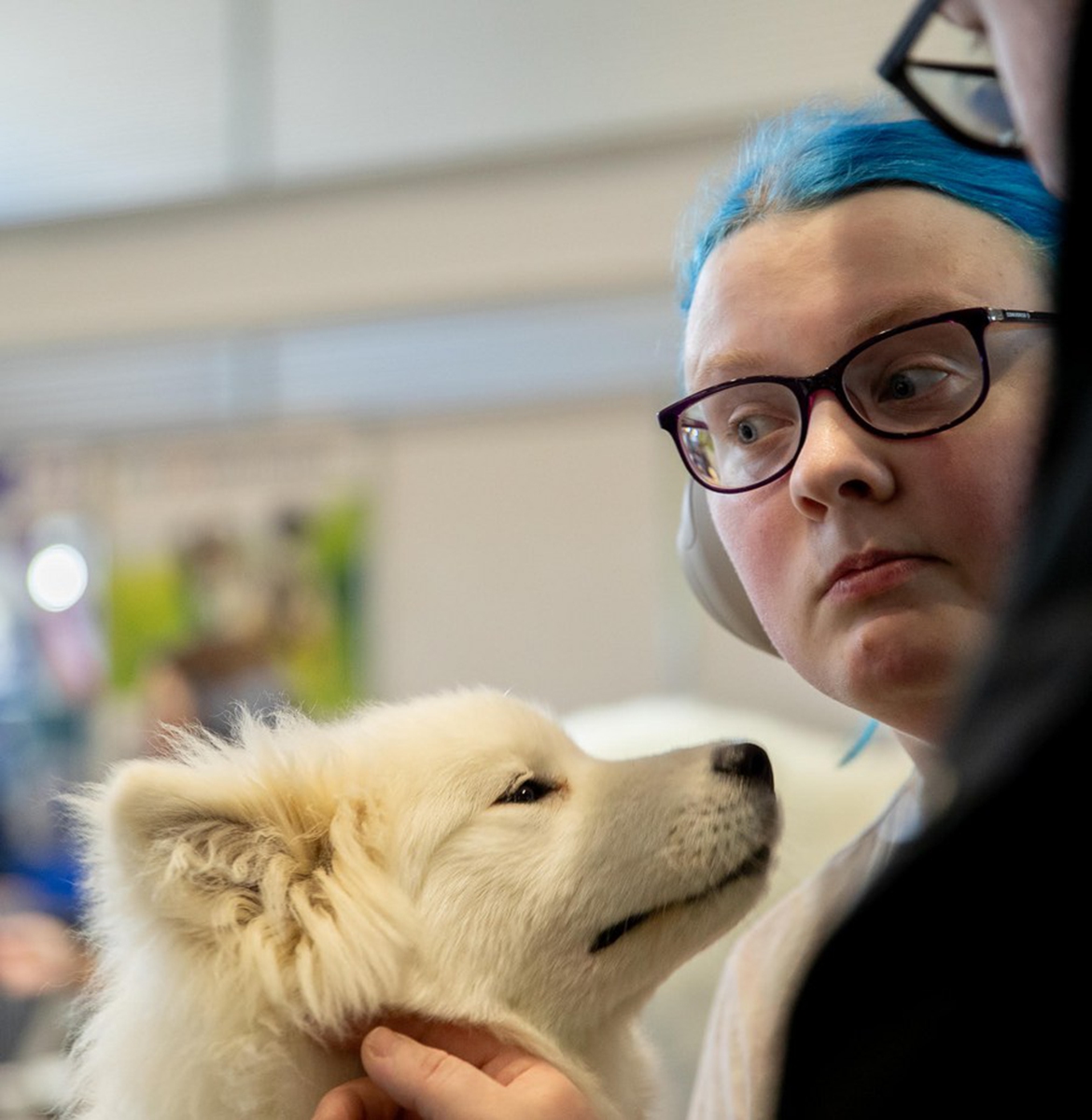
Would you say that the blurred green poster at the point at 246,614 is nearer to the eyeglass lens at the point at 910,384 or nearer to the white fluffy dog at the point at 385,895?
the white fluffy dog at the point at 385,895

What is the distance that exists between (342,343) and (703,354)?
9.82 feet

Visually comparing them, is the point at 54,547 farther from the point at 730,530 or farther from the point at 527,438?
the point at 730,530

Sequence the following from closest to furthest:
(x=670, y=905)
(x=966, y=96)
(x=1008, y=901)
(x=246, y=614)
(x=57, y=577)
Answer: (x=1008, y=901) < (x=966, y=96) < (x=670, y=905) < (x=246, y=614) < (x=57, y=577)

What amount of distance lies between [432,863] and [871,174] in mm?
823

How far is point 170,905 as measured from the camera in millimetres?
1100

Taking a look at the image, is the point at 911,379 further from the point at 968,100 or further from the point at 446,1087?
the point at 446,1087

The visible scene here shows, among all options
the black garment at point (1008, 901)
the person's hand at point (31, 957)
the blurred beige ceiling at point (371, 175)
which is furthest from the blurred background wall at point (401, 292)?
the black garment at point (1008, 901)

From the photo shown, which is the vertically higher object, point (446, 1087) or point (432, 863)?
point (432, 863)

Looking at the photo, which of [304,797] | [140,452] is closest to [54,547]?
[140,452]

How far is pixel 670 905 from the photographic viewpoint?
4.09ft

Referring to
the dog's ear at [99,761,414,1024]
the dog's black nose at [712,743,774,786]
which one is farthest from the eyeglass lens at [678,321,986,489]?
the dog's ear at [99,761,414,1024]

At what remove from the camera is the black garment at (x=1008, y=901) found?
336mm

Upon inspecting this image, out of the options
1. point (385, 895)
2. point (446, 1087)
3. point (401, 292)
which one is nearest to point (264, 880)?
point (385, 895)

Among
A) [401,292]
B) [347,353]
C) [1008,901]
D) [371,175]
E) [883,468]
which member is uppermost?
[371,175]
